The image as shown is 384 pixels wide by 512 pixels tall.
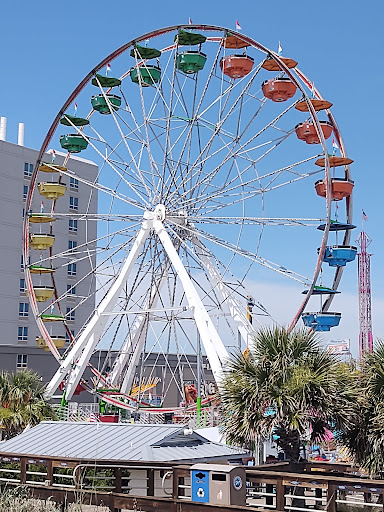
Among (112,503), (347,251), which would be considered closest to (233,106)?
(347,251)

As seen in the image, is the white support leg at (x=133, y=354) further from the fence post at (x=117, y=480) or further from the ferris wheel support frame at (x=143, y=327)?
the fence post at (x=117, y=480)

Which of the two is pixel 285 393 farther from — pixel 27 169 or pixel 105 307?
pixel 27 169

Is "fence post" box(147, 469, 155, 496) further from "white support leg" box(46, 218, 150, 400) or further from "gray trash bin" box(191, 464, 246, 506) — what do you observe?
"white support leg" box(46, 218, 150, 400)

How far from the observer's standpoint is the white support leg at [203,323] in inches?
982

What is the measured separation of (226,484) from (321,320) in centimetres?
1463

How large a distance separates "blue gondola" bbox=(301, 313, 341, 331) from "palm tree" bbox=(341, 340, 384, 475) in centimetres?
1054

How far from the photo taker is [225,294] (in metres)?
28.9

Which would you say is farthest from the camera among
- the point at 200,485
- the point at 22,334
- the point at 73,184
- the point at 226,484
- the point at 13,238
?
the point at 73,184

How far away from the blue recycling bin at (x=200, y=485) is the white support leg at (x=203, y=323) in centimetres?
1042

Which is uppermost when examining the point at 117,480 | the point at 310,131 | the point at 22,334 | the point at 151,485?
the point at 310,131

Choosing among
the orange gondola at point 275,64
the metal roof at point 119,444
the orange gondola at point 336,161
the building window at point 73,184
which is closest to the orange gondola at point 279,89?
the orange gondola at point 275,64

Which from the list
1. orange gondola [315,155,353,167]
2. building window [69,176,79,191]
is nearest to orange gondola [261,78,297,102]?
orange gondola [315,155,353,167]

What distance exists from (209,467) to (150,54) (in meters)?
19.6

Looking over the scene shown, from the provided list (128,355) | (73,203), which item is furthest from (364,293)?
(128,355)
